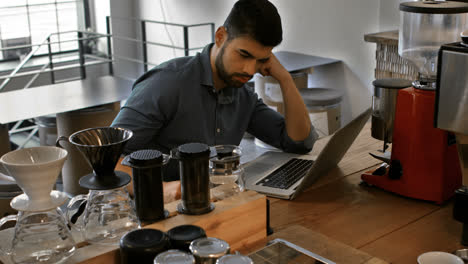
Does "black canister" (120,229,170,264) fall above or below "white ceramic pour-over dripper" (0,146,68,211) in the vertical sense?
below

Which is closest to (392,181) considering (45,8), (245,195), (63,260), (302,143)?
(302,143)

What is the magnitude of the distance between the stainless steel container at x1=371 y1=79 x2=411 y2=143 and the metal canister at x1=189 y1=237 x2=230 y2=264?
36.7 inches

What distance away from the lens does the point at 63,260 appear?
37.9 inches

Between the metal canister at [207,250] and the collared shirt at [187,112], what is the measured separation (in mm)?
965

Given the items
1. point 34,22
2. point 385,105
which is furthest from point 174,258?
point 34,22

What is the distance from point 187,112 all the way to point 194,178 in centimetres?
89

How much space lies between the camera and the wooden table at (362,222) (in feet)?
4.29

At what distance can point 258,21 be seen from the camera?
1798 mm

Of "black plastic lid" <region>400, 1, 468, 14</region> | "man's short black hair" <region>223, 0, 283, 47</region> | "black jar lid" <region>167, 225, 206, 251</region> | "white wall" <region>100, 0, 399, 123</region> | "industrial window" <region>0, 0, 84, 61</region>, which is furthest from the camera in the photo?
"industrial window" <region>0, 0, 84, 61</region>

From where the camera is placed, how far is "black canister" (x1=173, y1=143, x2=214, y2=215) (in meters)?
1.10

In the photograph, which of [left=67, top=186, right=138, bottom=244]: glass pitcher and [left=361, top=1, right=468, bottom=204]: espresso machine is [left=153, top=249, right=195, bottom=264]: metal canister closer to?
[left=67, top=186, right=138, bottom=244]: glass pitcher

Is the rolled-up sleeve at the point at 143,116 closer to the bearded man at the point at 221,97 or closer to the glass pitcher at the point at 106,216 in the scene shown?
the bearded man at the point at 221,97

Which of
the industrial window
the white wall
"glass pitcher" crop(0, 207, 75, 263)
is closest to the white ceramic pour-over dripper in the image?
"glass pitcher" crop(0, 207, 75, 263)

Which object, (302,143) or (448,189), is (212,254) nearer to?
(448,189)
